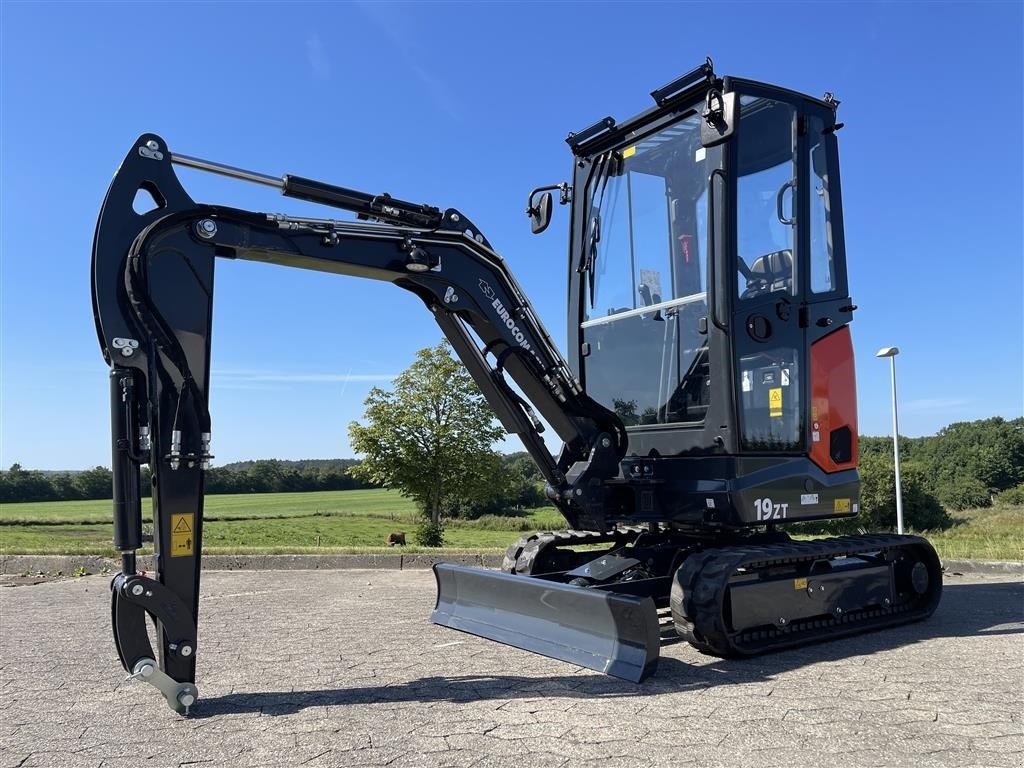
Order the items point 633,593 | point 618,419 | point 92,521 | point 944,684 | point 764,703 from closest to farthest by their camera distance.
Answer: point 764,703 < point 944,684 < point 633,593 < point 618,419 < point 92,521

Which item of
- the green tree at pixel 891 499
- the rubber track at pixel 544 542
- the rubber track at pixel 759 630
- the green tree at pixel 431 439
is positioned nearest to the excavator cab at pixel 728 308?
the rubber track at pixel 759 630

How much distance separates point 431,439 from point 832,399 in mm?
30311

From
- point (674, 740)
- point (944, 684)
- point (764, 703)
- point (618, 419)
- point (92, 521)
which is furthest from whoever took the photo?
point (92, 521)

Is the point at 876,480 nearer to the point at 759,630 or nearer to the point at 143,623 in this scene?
the point at 759,630

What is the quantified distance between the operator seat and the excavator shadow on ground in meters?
2.69

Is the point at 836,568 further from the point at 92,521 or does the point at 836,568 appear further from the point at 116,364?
the point at 92,521

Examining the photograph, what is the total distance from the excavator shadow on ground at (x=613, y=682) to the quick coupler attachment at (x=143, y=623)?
0.34 m

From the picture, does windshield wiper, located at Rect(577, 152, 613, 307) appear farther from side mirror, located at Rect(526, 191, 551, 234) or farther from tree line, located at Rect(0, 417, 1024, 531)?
tree line, located at Rect(0, 417, 1024, 531)

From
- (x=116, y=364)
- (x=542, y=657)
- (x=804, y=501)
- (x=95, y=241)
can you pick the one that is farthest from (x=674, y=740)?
(x=95, y=241)

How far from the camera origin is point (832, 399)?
663 centimetres

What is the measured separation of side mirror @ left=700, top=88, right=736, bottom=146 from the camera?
5.95 m

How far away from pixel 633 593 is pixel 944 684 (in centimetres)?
210

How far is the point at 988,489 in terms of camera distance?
2005 inches

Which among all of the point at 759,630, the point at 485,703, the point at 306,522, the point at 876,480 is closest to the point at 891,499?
the point at 876,480
